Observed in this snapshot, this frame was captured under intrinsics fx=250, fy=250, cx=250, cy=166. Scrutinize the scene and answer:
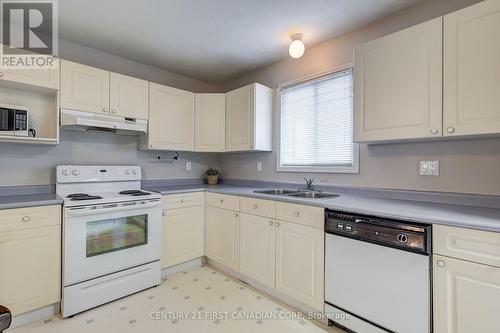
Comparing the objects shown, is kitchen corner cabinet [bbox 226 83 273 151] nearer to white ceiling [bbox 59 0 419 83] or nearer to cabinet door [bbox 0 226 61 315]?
white ceiling [bbox 59 0 419 83]

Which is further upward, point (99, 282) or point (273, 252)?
point (273, 252)

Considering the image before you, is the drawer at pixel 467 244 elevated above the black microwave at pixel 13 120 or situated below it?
below

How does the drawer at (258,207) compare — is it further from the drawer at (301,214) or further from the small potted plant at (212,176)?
the small potted plant at (212,176)

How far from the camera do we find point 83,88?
2.32m

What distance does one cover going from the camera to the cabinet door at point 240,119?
2.90 m

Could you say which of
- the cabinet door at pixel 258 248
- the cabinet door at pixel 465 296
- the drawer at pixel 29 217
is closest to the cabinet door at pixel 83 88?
the drawer at pixel 29 217

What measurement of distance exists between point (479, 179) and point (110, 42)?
3397mm

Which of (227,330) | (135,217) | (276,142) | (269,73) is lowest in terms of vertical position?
(227,330)

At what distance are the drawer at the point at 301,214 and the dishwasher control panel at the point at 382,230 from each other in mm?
65

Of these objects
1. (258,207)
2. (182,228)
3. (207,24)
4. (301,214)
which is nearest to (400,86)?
(301,214)

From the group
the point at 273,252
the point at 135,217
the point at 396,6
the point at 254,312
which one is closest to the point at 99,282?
the point at 135,217

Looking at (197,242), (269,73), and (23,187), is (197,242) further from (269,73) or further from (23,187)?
(269,73)

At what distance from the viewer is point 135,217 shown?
7.65 feet

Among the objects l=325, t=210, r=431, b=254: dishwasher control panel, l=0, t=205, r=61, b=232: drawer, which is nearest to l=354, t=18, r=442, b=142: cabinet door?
l=325, t=210, r=431, b=254: dishwasher control panel
